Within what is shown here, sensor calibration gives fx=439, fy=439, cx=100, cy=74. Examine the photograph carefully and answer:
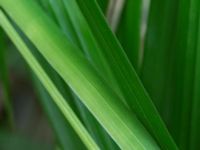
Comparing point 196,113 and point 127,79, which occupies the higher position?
point 127,79

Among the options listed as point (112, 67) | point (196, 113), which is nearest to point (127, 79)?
point (112, 67)

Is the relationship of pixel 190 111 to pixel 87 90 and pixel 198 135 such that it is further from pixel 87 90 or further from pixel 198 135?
pixel 87 90

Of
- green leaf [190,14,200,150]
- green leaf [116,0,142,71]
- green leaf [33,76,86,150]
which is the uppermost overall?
green leaf [116,0,142,71]

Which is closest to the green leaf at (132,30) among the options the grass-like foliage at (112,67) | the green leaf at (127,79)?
the grass-like foliage at (112,67)

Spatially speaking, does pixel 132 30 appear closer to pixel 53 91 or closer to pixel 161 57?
pixel 161 57

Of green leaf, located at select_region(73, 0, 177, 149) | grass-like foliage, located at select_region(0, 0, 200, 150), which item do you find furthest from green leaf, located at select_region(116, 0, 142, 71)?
green leaf, located at select_region(73, 0, 177, 149)

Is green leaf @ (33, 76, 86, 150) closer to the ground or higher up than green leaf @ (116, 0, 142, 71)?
closer to the ground

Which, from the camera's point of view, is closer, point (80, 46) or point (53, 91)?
point (53, 91)

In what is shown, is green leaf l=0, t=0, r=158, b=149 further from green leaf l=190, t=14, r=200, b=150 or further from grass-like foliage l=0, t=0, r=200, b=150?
green leaf l=190, t=14, r=200, b=150

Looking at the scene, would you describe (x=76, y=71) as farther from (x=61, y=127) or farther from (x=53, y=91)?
(x=61, y=127)
